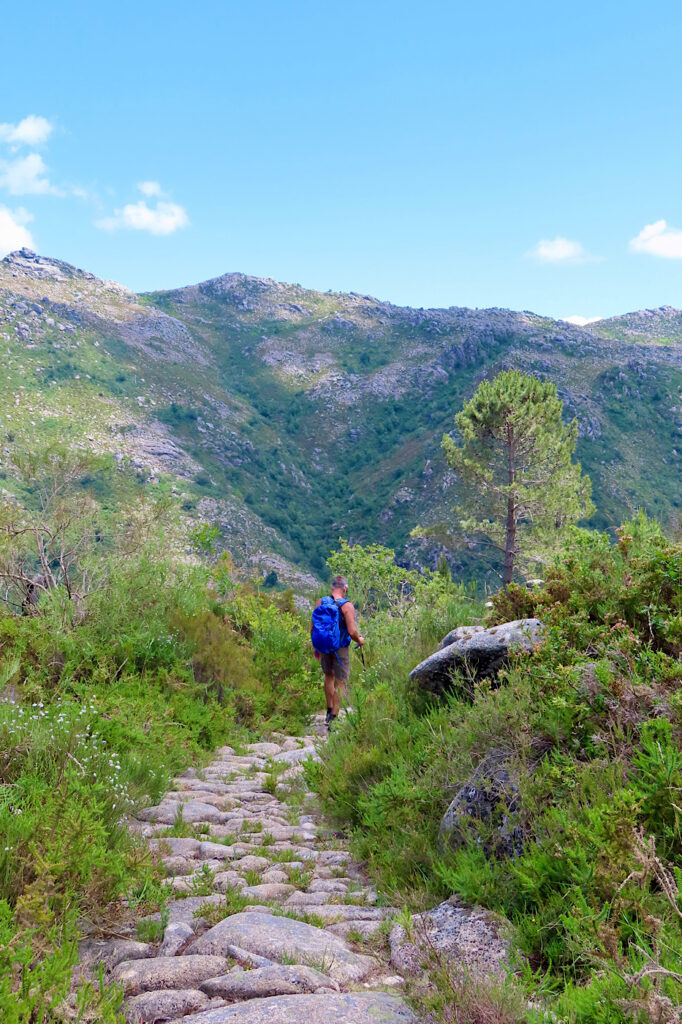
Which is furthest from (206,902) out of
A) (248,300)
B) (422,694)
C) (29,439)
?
(248,300)

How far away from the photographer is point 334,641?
26.4 ft

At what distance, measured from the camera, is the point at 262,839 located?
14.5 ft

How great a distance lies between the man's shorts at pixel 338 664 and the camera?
8.23m

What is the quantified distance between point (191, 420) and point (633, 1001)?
10805cm

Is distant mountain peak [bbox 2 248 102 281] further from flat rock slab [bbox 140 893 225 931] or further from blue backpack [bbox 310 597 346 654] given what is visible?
flat rock slab [bbox 140 893 225 931]

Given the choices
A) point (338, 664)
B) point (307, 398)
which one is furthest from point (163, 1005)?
point (307, 398)

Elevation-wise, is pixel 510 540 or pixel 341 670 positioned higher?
pixel 341 670

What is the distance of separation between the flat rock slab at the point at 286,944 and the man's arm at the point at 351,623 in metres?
5.14

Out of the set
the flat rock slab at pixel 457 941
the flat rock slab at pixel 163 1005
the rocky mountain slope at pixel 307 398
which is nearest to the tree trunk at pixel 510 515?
the flat rock slab at pixel 457 941

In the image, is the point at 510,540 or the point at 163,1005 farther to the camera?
the point at 510,540

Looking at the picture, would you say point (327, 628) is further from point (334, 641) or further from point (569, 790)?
point (569, 790)

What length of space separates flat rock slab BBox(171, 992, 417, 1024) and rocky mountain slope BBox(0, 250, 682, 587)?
63.0 m

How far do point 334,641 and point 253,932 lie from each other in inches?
209

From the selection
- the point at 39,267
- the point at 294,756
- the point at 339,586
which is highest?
the point at 39,267
